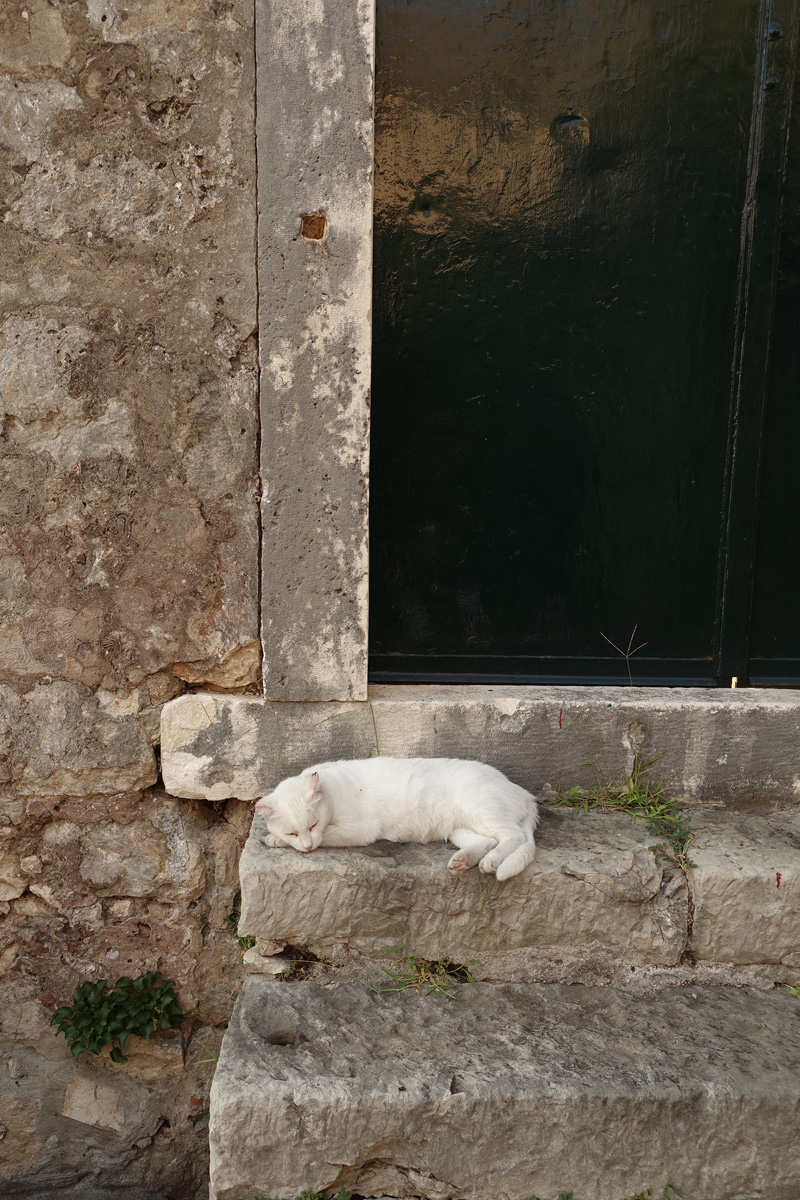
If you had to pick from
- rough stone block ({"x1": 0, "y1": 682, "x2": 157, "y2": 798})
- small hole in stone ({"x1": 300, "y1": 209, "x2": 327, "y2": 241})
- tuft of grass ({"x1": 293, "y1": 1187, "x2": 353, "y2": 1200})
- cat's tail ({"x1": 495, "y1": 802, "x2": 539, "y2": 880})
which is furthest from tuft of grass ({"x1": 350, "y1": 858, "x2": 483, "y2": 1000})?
small hole in stone ({"x1": 300, "y1": 209, "x2": 327, "y2": 241})

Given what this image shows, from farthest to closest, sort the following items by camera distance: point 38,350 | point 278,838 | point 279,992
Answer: point 38,350 → point 278,838 → point 279,992

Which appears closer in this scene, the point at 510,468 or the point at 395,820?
the point at 395,820

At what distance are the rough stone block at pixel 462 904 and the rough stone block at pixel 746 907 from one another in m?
0.07

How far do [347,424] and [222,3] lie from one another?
4.17ft

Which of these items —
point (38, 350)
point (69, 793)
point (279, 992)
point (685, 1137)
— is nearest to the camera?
point (685, 1137)

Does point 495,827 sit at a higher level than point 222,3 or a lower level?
lower

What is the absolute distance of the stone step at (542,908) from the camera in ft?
7.47

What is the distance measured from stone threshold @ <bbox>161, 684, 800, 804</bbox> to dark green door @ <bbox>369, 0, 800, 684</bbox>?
266mm

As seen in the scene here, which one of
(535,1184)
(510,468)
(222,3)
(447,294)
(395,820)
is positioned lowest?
(535,1184)

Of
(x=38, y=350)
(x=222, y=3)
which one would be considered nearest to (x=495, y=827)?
(x=38, y=350)

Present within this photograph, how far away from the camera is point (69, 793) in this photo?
2.76 m

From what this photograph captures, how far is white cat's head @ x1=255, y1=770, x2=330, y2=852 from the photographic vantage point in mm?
2312

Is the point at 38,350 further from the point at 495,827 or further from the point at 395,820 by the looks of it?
the point at 495,827

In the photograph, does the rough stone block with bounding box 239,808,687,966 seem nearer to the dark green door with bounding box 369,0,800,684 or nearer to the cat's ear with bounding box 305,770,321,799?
the cat's ear with bounding box 305,770,321,799
